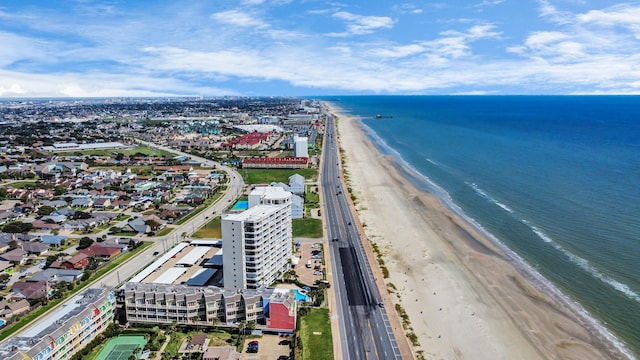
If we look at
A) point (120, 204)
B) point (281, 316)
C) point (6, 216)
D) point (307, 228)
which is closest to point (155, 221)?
point (120, 204)

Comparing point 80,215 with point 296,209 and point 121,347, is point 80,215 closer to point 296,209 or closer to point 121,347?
point 296,209

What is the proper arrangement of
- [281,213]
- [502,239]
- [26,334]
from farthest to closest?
1. [502,239]
2. [281,213]
3. [26,334]

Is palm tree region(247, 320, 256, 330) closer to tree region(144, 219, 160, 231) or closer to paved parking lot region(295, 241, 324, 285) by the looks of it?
paved parking lot region(295, 241, 324, 285)

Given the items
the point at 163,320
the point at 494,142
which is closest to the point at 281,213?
the point at 163,320

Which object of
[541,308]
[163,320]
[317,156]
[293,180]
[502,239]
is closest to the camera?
[163,320]

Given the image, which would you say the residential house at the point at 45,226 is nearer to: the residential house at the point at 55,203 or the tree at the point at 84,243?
the tree at the point at 84,243

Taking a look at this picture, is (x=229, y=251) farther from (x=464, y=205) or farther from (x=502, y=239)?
(x=464, y=205)
